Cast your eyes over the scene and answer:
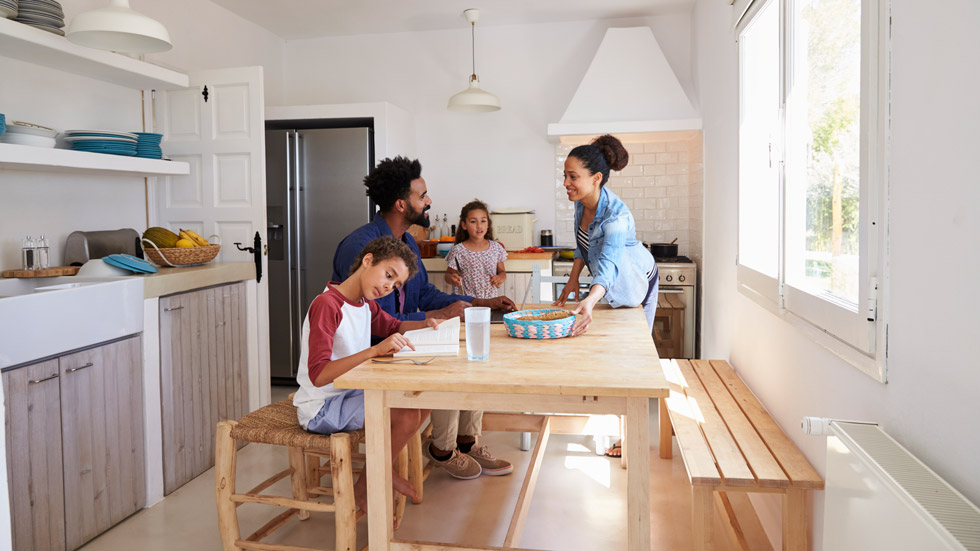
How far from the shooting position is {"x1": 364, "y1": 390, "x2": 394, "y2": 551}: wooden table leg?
1852 millimetres

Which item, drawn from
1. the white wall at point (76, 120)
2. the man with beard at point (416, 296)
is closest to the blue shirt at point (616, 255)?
the man with beard at point (416, 296)

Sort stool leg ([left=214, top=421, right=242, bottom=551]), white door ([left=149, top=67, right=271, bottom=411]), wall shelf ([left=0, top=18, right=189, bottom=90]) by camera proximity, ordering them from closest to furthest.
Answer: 1. stool leg ([left=214, top=421, right=242, bottom=551])
2. wall shelf ([left=0, top=18, right=189, bottom=90])
3. white door ([left=149, top=67, right=271, bottom=411])

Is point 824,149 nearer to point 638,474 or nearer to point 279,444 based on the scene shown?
point 638,474

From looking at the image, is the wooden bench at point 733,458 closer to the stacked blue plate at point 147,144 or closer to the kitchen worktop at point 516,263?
the kitchen worktop at point 516,263

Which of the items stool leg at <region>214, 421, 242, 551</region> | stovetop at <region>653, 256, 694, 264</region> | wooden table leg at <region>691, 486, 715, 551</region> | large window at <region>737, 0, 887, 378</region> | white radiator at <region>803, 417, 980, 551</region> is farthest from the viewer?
stovetop at <region>653, 256, 694, 264</region>

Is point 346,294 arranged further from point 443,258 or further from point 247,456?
point 443,258

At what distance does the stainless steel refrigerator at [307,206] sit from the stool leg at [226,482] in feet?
9.29

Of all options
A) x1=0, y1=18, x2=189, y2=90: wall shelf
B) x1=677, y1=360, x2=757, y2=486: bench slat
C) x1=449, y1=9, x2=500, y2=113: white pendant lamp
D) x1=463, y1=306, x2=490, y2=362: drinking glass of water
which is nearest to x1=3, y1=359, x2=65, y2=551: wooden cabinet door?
x1=0, y1=18, x2=189, y2=90: wall shelf

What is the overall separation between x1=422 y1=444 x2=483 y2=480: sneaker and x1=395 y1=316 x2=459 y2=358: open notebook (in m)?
1.07

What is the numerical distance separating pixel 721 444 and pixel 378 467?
3.49 feet

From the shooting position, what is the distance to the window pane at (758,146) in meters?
2.85

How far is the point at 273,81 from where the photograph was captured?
5688 millimetres

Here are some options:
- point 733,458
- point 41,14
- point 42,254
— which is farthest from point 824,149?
point 42,254

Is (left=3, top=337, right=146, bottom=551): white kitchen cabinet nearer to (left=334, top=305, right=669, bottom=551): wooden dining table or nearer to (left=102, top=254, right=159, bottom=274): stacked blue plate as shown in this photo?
(left=102, top=254, right=159, bottom=274): stacked blue plate
